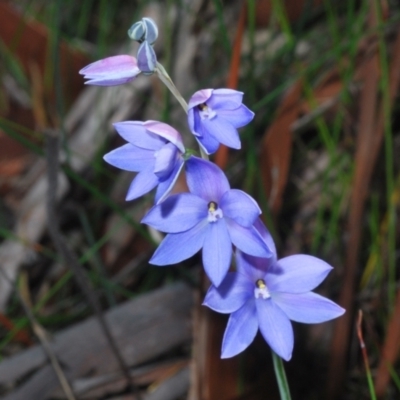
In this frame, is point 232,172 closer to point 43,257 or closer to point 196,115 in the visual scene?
point 43,257

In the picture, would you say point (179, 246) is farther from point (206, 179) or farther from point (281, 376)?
point (281, 376)

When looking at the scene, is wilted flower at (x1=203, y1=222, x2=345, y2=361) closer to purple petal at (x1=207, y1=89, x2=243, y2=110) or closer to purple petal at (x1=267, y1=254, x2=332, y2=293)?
purple petal at (x1=267, y1=254, x2=332, y2=293)

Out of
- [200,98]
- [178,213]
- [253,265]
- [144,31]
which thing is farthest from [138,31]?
[253,265]

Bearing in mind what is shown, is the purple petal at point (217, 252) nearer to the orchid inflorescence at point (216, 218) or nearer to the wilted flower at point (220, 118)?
the orchid inflorescence at point (216, 218)

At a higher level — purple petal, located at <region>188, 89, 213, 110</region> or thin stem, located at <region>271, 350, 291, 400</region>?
purple petal, located at <region>188, 89, 213, 110</region>

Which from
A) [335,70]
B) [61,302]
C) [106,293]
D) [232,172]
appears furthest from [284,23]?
[61,302]

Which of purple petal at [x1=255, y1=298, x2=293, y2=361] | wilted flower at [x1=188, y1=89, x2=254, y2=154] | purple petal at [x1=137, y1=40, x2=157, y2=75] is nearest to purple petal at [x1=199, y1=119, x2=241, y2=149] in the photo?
wilted flower at [x1=188, y1=89, x2=254, y2=154]
